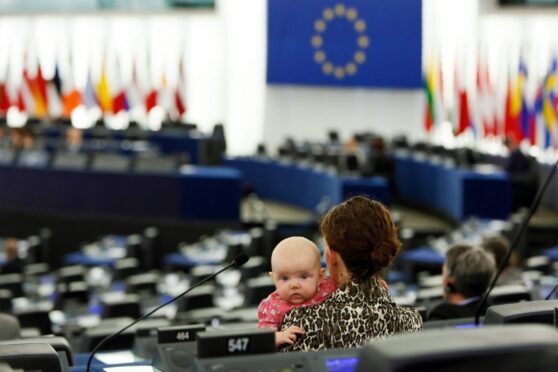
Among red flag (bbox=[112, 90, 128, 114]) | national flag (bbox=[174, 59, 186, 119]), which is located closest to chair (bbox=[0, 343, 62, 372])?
national flag (bbox=[174, 59, 186, 119])

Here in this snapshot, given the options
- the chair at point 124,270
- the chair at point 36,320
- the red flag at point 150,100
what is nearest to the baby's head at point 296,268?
the chair at point 36,320

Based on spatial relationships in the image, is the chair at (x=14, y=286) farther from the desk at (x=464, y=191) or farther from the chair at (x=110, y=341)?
the desk at (x=464, y=191)

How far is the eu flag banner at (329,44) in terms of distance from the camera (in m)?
25.2

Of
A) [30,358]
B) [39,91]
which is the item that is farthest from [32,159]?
[30,358]

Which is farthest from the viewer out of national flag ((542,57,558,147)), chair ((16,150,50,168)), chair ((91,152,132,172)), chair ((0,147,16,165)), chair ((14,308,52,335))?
national flag ((542,57,558,147))

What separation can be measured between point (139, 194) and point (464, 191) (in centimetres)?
457

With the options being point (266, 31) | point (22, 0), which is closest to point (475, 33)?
point (266, 31)

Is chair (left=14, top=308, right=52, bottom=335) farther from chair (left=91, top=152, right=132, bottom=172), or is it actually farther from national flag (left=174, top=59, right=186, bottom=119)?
national flag (left=174, top=59, right=186, bottom=119)

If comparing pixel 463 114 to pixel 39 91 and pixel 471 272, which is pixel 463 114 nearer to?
Answer: pixel 39 91

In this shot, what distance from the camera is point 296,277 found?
320 cm

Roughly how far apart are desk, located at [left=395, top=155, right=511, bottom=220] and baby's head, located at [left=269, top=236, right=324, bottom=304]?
13822 mm

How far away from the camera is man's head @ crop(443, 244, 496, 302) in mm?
4934

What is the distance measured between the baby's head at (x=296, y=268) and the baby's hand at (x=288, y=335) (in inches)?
11.4

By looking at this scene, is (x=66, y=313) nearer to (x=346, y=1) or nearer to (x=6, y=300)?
(x=6, y=300)
